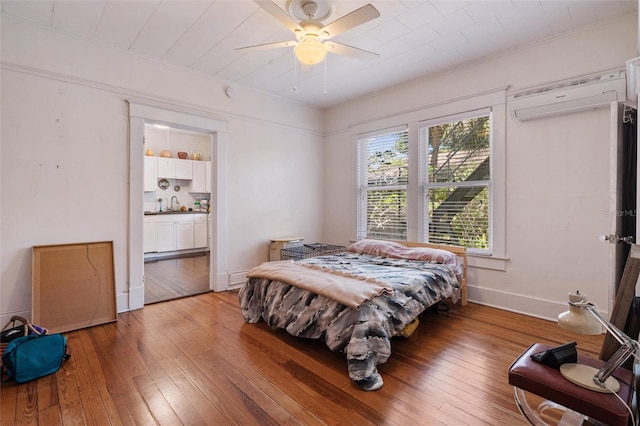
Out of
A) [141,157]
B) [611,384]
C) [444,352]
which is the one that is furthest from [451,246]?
[141,157]

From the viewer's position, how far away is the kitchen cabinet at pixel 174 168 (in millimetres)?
6418

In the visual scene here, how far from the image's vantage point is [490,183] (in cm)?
341

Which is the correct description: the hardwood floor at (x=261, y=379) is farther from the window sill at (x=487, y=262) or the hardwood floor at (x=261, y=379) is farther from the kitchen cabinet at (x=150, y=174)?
the kitchen cabinet at (x=150, y=174)

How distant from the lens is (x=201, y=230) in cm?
687

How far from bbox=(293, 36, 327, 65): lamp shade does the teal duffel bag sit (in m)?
2.72

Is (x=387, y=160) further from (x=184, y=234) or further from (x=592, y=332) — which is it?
(x=184, y=234)

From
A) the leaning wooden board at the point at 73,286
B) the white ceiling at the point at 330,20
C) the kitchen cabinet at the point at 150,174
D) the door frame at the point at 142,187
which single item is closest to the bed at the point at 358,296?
the door frame at the point at 142,187

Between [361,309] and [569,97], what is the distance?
2871 millimetres

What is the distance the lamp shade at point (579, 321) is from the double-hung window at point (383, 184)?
2.93 metres

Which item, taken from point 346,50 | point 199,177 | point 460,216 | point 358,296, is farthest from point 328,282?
point 199,177

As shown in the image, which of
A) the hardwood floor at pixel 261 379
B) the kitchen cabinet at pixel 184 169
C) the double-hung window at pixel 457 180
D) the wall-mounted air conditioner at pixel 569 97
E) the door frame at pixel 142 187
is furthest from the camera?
the kitchen cabinet at pixel 184 169

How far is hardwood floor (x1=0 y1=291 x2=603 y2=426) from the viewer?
1.63 m

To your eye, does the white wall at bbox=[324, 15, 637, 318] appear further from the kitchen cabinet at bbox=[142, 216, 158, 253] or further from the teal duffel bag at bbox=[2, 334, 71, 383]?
the kitchen cabinet at bbox=[142, 216, 158, 253]

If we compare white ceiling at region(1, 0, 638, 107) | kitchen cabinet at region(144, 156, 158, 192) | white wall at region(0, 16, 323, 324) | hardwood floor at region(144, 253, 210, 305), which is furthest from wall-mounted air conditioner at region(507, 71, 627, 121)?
kitchen cabinet at region(144, 156, 158, 192)
